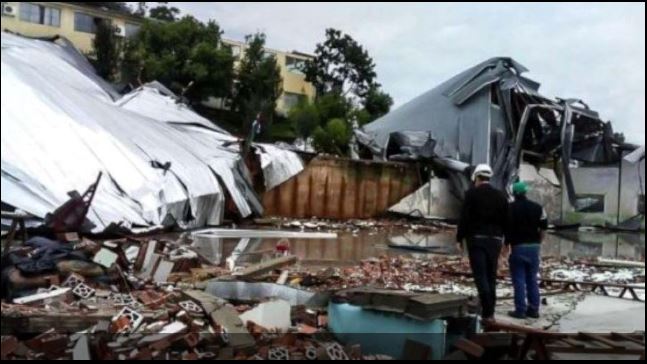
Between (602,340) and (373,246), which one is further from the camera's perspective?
(373,246)

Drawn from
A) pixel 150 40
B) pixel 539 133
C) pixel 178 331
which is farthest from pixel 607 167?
pixel 178 331

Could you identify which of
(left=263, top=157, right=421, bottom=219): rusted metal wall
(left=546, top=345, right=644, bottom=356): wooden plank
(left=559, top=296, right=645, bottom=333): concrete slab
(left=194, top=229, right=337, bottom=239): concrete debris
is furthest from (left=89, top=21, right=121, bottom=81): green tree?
(left=546, top=345, right=644, bottom=356): wooden plank

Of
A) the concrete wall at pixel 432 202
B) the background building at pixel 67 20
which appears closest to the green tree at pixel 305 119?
the concrete wall at pixel 432 202

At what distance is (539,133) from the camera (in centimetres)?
2520

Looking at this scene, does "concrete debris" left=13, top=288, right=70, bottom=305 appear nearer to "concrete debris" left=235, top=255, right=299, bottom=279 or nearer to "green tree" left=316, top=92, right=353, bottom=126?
"concrete debris" left=235, top=255, right=299, bottom=279

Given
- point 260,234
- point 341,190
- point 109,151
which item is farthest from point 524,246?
point 341,190

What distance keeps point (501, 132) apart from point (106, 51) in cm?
1362

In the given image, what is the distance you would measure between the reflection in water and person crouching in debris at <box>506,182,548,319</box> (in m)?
4.22

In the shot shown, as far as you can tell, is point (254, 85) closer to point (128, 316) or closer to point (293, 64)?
point (293, 64)

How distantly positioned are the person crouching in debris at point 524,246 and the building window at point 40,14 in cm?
891

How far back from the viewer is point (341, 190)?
2209 cm

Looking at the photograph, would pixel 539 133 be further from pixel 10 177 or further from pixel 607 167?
pixel 10 177

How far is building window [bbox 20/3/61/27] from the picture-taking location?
1231 cm

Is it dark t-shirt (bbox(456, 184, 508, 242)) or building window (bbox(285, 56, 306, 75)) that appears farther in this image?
building window (bbox(285, 56, 306, 75))
